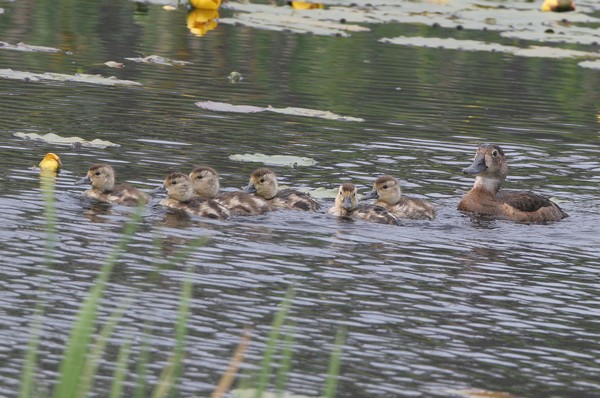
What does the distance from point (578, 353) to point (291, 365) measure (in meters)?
1.58

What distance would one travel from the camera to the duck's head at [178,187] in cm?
1041

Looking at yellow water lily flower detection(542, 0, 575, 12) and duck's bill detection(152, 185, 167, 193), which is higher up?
yellow water lily flower detection(542, 0, 575, 12)

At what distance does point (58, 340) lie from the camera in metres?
6.86

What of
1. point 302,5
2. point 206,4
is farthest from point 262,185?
point 302,5

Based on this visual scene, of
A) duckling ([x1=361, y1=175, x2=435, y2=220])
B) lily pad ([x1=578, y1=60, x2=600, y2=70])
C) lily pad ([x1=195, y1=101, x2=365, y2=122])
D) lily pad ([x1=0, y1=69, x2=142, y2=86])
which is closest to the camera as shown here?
duckling ([x1=361, y1=175, x2=435, y2=220])

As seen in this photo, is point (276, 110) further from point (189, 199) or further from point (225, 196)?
point (189, 199)

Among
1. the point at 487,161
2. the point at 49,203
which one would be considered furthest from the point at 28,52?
the point at 49,203

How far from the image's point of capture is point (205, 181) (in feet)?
35.7

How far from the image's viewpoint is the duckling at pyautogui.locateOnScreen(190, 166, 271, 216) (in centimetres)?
1058

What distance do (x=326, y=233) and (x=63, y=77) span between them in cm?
630

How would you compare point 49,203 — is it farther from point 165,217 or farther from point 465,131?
point 465,131

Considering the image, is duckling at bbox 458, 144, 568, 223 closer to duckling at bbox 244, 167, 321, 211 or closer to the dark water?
the dark water

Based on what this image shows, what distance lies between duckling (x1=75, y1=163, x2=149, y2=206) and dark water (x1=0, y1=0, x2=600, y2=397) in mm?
122

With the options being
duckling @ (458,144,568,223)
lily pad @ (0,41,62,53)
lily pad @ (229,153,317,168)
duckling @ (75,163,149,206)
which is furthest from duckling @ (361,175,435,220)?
lily pad @ (0,41,62,53)
